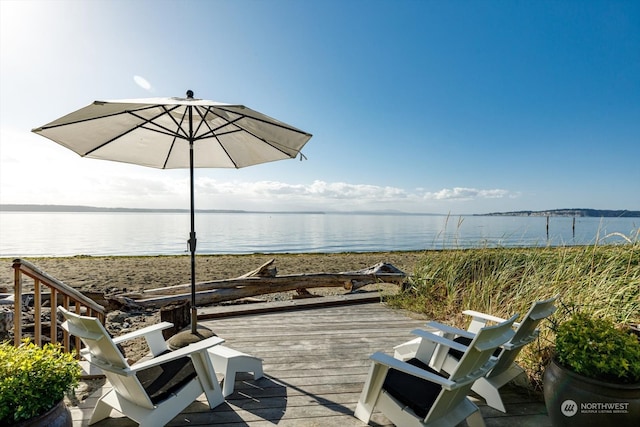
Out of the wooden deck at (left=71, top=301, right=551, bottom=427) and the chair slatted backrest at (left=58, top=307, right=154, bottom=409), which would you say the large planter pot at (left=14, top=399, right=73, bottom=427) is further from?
the wooden deck at (left=71, top=301, right=551, bottom=427)

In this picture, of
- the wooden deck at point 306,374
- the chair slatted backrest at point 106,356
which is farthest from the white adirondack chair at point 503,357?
the chair slatted backrest at point 106,356

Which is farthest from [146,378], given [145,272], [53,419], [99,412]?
[145,272]

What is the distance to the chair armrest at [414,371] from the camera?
172cm

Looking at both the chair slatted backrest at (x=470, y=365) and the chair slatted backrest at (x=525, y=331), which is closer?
the chair slatted backrest at (x=470, y=365)

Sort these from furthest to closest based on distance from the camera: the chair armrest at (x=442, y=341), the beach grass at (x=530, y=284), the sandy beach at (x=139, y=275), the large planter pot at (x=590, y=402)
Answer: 1. the sandy beach at (x=139, y=275)
2. the beach grass at (x=530, y=284)
3. the chair armrest at (x=442, y=341)
4. the large planter pot at (x=590, y=402)

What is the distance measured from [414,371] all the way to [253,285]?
5115mm

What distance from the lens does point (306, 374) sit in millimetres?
2826

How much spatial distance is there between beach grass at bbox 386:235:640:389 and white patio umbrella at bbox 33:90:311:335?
10.1ft

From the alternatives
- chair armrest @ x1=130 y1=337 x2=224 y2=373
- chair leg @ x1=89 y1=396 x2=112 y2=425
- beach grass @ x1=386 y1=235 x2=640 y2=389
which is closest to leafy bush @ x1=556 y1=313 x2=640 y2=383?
beach grass @ x1=386 y1=235 x2=640 y2=389

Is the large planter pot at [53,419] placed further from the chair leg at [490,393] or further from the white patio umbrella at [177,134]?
the chair leg at [490,393]

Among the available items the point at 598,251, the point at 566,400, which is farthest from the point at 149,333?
the point at 598,251

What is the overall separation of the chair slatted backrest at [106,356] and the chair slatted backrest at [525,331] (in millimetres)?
2436

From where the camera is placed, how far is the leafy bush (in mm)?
1692

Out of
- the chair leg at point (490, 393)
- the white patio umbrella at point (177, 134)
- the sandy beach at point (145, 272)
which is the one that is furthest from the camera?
the sandy beach at point (145, 272)
